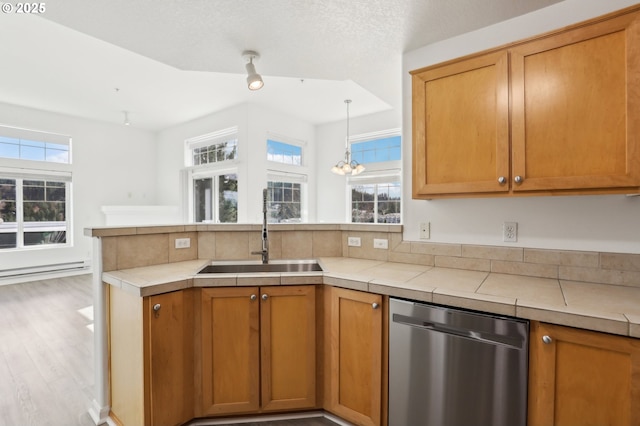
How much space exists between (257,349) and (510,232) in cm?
167

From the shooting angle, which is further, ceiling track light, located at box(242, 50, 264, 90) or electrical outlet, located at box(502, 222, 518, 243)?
ceiling track light, located at box(242, 50, 264, 90)

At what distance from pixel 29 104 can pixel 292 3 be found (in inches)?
239

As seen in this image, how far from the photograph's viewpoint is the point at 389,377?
5.18ft

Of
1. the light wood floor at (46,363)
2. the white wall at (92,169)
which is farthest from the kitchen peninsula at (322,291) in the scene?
the white wall at (92,169)

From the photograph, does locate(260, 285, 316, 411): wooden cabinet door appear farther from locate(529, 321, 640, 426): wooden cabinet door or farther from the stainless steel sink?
locate(529, 321, 640, 426): wooden cabinet door

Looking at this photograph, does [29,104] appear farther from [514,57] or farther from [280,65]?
[514,57]

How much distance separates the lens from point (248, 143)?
5.29 metres

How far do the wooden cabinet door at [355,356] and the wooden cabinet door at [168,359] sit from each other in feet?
2.67

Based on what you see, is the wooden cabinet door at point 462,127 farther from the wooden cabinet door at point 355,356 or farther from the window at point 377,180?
the window at point 377,180

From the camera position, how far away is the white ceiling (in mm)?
1713

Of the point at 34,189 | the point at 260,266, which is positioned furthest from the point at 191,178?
the point at 260,266

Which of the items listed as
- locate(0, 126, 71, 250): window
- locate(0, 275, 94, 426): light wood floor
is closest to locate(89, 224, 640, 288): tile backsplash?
locate(0, 275, 94, 426): light wood floor

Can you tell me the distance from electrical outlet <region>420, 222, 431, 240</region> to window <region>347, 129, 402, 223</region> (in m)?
3.88

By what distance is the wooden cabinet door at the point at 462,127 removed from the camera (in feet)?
5.28
